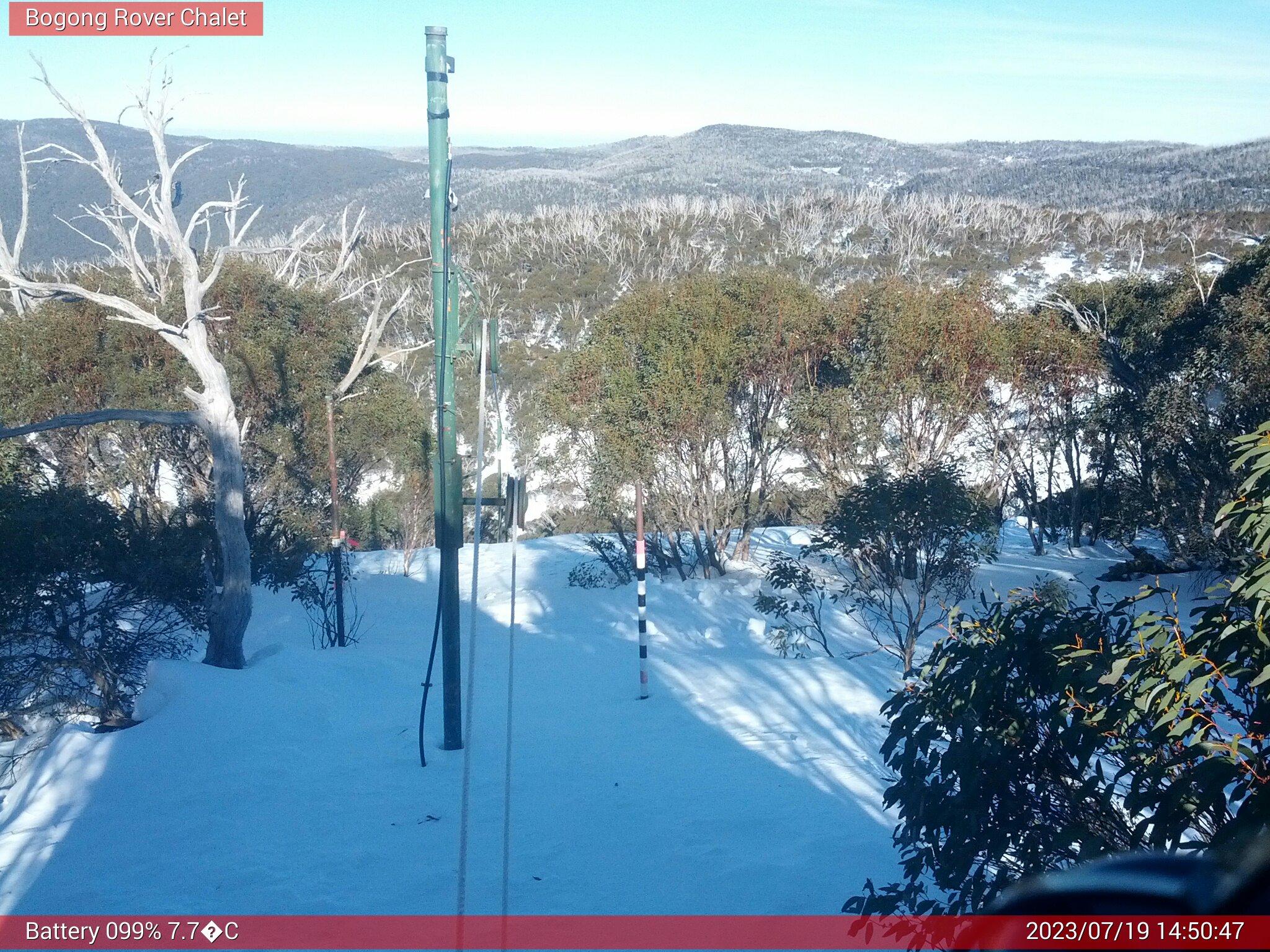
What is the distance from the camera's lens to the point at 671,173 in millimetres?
74938

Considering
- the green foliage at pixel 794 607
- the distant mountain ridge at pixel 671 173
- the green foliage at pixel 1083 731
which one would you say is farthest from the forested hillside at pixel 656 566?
the distant mountain ridge at pixel 671 173

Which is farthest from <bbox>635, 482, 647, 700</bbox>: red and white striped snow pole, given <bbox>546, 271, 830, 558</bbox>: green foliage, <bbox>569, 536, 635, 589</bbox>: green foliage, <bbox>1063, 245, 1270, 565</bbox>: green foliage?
<bbox>569, 536, 635, 589</bbox>: green foliage

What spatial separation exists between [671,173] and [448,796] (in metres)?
73.5

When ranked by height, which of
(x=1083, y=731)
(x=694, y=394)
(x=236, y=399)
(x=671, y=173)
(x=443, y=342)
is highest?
(x=671, y=173)

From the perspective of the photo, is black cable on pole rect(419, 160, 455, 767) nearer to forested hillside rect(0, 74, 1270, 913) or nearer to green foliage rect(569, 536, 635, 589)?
forested hillside rect(0, 74, 1270, 913)

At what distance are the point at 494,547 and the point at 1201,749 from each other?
19.9m

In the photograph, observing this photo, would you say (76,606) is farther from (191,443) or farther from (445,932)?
(191,443)

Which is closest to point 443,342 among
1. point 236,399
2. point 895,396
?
point 895,396

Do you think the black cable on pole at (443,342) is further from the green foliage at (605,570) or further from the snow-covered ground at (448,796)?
the green foliage at (605,570)

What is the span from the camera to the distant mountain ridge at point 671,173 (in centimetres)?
4756

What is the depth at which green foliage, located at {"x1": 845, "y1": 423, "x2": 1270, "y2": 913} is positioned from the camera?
92.8 inches

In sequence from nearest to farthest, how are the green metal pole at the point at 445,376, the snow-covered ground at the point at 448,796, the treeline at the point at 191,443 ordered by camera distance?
the snow-covered ground at the point at 448,796, the green metal pole at the point at 445,376, the treeline at the point at 191,443

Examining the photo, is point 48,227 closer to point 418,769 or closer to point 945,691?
point 418,769

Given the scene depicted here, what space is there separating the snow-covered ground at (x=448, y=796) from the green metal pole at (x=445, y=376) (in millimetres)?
696
